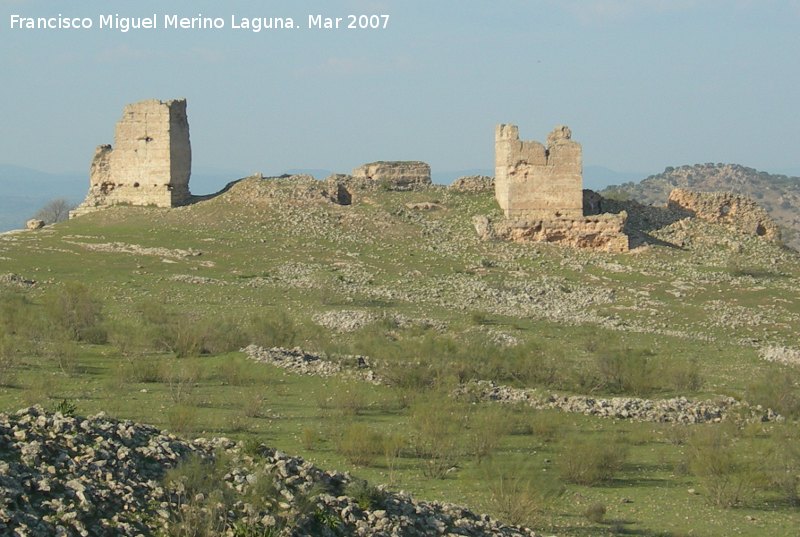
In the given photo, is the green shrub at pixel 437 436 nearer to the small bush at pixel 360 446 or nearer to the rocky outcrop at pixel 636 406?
the small bush at pixel 360 446

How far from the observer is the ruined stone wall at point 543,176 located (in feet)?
Answer: 118

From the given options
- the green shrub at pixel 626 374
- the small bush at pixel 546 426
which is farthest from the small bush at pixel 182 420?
the green shrub at pixel 626 374

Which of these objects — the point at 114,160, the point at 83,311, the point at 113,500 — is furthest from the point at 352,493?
the point at 114,160

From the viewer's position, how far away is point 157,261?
106ft

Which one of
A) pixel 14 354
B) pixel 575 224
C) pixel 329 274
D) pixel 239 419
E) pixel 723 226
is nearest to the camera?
pixel 239 419

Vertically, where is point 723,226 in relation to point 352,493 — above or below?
above

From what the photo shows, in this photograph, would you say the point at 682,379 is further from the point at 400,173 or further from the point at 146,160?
the point at 146,160

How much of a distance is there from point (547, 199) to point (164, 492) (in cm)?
2736

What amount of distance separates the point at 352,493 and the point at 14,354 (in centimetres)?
1138

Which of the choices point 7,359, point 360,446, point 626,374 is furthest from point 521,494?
point 7,359

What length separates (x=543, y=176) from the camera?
3619 centimetres

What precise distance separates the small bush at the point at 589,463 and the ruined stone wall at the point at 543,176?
845 inches

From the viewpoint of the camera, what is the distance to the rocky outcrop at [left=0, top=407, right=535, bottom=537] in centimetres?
930

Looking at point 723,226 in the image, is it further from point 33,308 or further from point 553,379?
point 33,308
